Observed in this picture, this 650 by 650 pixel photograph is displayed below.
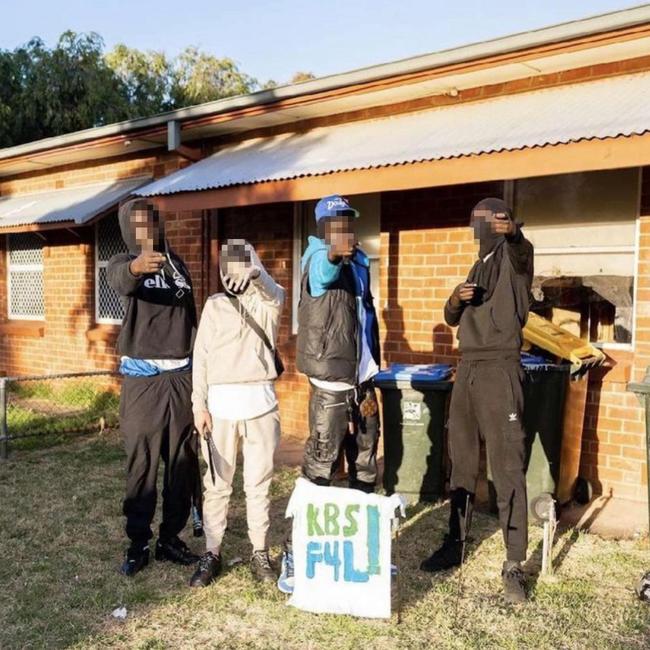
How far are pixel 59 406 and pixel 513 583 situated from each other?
7.32 metres

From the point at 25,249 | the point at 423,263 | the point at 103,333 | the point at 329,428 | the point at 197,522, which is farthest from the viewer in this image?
the point at 25,249

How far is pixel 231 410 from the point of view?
399 cm

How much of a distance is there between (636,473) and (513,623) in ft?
8.01

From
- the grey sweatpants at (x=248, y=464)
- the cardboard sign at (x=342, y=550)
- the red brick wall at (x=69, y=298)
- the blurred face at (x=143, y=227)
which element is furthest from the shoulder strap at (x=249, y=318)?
the red brick wall at (x=69, y=298)

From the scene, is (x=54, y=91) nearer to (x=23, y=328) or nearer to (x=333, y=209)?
(x=23, y=328)

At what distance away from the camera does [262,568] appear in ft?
13.5

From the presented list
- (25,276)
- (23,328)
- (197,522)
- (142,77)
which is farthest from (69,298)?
(142,77)

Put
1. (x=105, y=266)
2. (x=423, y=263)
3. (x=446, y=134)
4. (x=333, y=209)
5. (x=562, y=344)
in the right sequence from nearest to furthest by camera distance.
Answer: (x=333, y=209) → (x=562, y=344) → (x=446, y=134) → (x=423, y=263) → (x=105, y=266)

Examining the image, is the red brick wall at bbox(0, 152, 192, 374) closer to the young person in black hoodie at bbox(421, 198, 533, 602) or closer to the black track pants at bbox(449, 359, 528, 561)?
the young person in black hoodie at bbox(421, 198, 533, 602)

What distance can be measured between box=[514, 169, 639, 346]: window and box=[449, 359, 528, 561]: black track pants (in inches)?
86.2

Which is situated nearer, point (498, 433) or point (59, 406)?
point (498, 433)

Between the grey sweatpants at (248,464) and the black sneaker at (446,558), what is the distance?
98 cm

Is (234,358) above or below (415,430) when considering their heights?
above

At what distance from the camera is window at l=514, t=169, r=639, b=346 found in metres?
5.77
